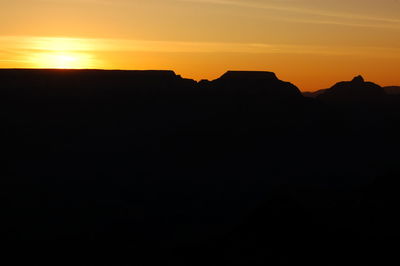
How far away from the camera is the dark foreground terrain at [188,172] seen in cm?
5081

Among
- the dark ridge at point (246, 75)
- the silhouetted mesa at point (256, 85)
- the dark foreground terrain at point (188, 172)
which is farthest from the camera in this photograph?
the dark ridge at point (246, 75)

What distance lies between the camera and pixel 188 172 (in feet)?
369

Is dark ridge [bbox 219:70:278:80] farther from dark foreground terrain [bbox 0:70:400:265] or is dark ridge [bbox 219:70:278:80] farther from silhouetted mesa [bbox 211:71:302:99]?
dark foreground terrain [bbox 0:70:400:265]

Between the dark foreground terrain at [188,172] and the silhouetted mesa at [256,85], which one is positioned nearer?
the dark foreground terrain at [188,172]

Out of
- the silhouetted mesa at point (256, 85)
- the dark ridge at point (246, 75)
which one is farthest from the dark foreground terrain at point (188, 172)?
the dark ridge at point (246, 75)

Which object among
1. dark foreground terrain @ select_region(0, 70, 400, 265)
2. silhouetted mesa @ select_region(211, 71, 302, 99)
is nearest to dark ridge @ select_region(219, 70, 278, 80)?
silhouetted mesa @ select_region(211, 71, 302, 99)

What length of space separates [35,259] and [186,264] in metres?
30.7

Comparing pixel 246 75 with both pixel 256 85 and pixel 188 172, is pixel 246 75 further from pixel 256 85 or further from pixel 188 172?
pixel 188 172

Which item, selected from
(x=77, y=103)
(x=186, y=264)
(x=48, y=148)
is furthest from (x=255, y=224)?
(x=77, y=103)

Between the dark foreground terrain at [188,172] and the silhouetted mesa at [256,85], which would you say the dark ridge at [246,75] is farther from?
the dark foreground terrain at [188,172]

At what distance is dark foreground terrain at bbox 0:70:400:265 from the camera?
50.8m

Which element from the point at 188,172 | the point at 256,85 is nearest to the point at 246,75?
the point at 256,85

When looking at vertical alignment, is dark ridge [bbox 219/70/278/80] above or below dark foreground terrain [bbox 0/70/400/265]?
above

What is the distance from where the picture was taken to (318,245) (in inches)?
1886
